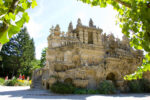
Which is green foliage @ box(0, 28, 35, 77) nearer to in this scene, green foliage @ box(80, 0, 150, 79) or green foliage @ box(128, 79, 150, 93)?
green foliage @ box(128, 79, 150, 93)

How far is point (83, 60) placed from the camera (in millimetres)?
16078

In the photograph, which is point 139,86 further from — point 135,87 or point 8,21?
point 8,21

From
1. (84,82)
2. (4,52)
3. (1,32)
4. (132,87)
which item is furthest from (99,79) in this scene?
(4,52)

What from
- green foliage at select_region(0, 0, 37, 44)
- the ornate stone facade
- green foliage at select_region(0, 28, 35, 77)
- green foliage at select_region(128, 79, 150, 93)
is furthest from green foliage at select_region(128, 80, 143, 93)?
green foliage at select_region(0, 28, 35, 77)

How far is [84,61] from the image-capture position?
16.1 meters

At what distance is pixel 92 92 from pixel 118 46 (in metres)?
11.6

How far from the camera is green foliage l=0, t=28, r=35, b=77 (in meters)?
35.8

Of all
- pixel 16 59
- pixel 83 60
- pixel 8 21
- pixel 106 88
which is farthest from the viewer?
pixel 16 59

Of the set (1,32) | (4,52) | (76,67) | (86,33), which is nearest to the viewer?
(1,32)

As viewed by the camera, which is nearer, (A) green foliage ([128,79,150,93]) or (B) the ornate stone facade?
(B) the ornate stone facade

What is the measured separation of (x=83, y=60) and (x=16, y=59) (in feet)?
97.3

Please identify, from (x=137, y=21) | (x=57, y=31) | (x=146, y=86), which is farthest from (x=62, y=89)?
(x=146, y=86)

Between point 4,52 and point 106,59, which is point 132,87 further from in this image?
point 4,52

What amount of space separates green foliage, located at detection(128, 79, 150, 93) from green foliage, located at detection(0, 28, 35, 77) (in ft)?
98.2
